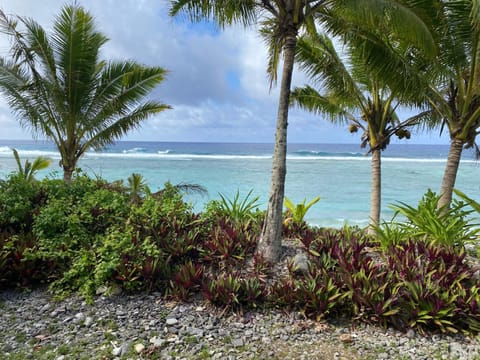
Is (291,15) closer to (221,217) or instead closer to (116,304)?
(221,217)

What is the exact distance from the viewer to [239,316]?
3197mm

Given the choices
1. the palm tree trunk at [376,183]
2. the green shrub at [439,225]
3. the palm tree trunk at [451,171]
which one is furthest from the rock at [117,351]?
the palm tree trunk at [376,183]

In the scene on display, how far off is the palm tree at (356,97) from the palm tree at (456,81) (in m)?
0.70

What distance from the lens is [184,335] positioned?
294cm

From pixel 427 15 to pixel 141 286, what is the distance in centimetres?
581

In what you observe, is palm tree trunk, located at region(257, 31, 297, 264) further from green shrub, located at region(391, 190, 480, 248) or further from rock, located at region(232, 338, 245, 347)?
green shrub, located at region(391, 190, 480, 248)

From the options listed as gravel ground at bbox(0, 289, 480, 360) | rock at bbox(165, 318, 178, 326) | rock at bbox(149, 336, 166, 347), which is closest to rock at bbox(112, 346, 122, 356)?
gravel ground at bbox(0, 289, 480, 360)

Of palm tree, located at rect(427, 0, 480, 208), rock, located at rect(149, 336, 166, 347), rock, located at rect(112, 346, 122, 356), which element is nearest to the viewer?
rock, located at rect(112, 346, 122, 356)

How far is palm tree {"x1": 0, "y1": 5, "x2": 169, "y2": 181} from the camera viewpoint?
6.24 meters

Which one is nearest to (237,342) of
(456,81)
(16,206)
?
(16,206)

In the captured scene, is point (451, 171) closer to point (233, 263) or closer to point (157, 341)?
point (233, 263)

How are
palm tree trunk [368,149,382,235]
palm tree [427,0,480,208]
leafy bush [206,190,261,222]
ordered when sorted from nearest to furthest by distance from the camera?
palm tree [427,0,480,208], leafy bush [206,190,261,222], palm tree trunk [368,149,382,235]

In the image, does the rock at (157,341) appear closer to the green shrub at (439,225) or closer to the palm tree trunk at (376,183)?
the green shrub at (439,225)

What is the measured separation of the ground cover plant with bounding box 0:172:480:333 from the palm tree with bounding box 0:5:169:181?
2198 millimetres
